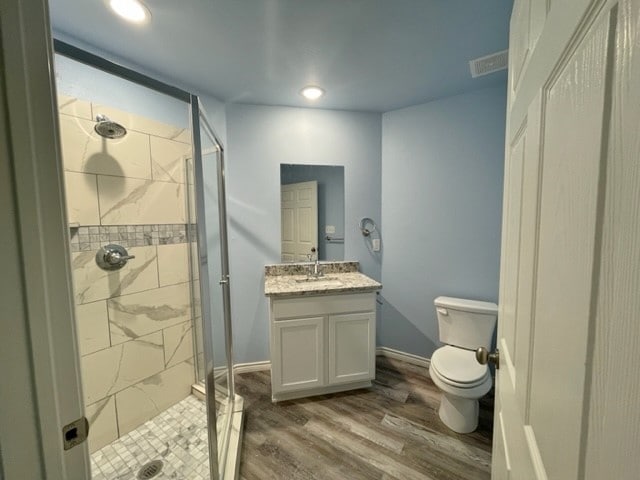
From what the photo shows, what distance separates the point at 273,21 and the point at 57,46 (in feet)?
2.96

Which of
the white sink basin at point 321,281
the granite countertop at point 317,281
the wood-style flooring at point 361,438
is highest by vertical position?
the granite countertop at point 317,281

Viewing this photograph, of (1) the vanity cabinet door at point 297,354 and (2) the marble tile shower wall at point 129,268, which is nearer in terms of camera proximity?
(2) the marble tile shower wall at point 129,268

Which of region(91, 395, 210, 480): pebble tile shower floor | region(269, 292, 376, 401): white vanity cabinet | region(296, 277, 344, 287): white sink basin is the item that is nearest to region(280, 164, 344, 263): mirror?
region(296, 277, 344, 287): white sink basin

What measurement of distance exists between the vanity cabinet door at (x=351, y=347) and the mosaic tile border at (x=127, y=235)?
121cm

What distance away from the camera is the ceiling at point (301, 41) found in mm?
1208

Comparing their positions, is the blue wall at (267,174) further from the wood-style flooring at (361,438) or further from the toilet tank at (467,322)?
the toilet tank at (467,322)

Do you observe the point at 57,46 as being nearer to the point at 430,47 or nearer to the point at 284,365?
the point at 430,47

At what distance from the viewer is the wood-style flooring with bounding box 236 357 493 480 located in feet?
4.53

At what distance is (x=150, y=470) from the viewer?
1350 mm

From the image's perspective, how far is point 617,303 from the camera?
0.87ft

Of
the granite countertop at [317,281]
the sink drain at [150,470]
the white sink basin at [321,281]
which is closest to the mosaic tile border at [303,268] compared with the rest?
the granite countertop at [317,281]

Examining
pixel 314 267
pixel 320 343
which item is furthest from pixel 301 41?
pixel 320 343

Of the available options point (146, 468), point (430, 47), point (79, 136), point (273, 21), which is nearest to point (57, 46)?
point (79, 136)

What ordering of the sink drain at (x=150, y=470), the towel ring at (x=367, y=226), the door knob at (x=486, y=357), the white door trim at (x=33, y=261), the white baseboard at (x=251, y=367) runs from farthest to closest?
the towel ring at (x=367, y=226) → the white baseboard at (x=251, y=367) → the sink drain at (x=150, y=470) → the door knob at (x=486, y=357) → the white door trim at (x=33, y=261)
